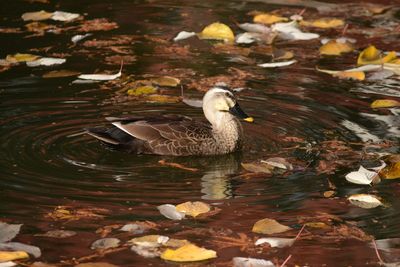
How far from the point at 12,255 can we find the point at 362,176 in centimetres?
282

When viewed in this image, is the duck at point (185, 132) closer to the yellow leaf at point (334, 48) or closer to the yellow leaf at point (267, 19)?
the yellow leaf at point (334, 48)

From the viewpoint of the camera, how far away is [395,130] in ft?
32.2

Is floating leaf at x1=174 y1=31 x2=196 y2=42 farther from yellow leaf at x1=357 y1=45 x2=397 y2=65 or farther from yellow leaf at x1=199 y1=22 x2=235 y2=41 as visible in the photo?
yellow leaf at x1=357 y1=45 x2=397 y2=65

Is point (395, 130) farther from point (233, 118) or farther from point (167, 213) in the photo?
point (167, 213)

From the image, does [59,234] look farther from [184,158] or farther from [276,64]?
[276,64]

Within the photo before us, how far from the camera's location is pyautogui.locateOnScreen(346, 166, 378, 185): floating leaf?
8531 millimetres

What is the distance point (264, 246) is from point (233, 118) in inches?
105

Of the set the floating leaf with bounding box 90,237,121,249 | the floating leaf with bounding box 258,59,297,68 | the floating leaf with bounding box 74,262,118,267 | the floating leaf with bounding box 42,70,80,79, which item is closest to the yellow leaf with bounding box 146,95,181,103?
the floating leaf with bounding box 42,70,80,79

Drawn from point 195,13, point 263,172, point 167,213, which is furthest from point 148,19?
point 167,213

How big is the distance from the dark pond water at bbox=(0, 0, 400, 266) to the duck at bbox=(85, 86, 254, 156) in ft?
0.37

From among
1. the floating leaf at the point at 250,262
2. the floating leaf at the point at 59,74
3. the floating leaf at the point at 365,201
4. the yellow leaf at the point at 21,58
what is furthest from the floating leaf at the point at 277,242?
the yellow leaf at the point at 21,58

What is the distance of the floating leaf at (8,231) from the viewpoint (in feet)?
24.3

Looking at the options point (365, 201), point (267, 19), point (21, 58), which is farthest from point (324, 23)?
point (365, 201)

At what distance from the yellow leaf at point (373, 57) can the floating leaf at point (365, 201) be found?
12.0ft
